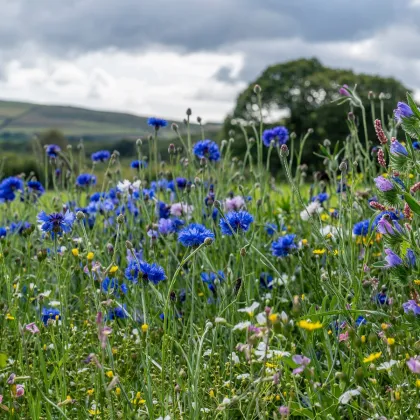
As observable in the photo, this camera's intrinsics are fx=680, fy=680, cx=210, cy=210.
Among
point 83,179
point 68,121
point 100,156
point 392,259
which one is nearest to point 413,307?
point 392,259

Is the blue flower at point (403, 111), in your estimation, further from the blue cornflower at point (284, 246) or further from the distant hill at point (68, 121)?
the distant hill at point (68, 121)

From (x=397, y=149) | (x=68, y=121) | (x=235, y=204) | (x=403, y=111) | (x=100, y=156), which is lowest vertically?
(x=235, y=204)

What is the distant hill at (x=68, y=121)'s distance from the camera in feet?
214

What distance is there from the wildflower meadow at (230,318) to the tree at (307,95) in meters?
17.7

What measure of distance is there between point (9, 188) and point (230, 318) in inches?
72.8

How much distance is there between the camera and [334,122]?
69.4 feet

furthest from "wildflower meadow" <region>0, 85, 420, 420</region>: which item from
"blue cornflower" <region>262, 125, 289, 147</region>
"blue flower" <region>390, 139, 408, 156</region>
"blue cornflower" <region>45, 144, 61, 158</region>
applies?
"blue cornflower" <region>45, 144, 61, 158</region>

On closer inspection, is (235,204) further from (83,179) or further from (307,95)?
(307,95)

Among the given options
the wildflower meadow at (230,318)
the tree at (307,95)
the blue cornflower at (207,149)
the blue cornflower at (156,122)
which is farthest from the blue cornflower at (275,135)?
the tree at (307,95)

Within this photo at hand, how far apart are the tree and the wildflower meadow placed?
58.0ft

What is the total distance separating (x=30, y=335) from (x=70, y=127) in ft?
229

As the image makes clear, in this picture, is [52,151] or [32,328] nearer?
[32,328]

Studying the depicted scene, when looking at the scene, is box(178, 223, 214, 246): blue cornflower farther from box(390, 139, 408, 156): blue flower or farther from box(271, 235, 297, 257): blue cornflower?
box(271, 235, 297, 257): blue cornflower

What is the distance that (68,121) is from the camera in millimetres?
72312
